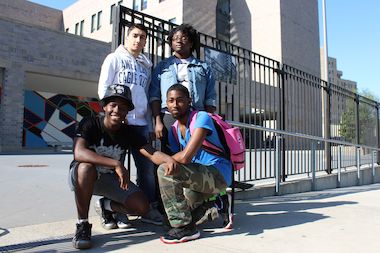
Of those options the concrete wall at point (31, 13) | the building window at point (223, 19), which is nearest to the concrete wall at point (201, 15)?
the building window at point (223, 19)

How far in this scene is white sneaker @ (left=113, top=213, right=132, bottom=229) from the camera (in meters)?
3.51

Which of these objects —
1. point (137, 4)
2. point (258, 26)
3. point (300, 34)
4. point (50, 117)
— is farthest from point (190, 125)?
point (300, 34)

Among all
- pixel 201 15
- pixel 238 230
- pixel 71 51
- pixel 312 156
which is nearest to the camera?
pixel 238 230

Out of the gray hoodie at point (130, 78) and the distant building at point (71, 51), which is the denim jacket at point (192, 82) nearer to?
the gray hoodie at point (130, 78)

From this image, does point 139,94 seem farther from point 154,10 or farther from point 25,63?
point 154,10

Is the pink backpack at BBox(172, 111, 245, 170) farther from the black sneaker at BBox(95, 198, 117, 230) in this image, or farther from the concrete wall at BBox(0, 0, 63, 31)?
the concrete wall at BBox(0, 0, 63, 31)

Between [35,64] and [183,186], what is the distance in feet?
61.0

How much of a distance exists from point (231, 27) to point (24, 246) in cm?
3780

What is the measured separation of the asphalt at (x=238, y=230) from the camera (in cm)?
289

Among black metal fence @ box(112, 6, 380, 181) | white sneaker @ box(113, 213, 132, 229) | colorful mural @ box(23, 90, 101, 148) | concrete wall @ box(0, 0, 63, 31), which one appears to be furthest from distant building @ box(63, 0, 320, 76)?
white sneaker @ box(113, 213, 132, 229)

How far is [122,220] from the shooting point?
357 centimetres

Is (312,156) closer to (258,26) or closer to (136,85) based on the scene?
(136,85)

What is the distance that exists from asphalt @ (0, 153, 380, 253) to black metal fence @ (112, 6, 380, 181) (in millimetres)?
1650

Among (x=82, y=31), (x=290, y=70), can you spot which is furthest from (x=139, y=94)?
(x=82, y=31)
